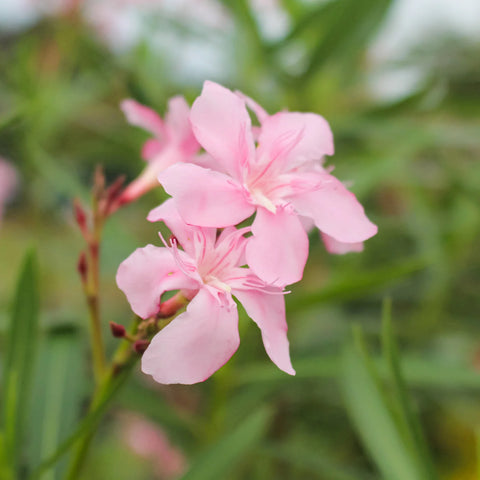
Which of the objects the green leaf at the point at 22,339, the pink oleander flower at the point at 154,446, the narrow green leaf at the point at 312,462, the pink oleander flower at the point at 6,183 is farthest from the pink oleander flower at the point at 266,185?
the pink oleander flower at the point at 154,446

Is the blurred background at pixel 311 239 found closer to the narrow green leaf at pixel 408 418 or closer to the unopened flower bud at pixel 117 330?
the narrow green leaf at pixel 408 418

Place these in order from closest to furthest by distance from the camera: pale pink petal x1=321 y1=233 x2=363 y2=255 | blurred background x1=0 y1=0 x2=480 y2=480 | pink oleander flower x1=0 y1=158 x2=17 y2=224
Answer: pale pink petal x1=321 y1=233 x2=363 y2=255 → blurred background x1=0 y1=0 x2=480 y2=480 → pink oleander flower x1=0 y1=158 x2=17 y2=224

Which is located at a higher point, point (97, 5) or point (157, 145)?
point (157, 145)

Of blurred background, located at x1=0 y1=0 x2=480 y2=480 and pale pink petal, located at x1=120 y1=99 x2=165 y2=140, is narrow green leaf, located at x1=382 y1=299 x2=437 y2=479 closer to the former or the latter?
blurred background, located at x1=0 y1=0 x2=480 y2=480

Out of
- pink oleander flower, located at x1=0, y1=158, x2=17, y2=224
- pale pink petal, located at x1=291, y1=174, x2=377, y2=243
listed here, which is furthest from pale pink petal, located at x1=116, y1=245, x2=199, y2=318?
pink oleander flower, located at x1=0, y1=158, x2=17, y2=224

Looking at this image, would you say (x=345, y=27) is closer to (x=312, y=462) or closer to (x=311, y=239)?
(x=311, y=239)

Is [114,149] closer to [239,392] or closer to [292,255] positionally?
[239,392]

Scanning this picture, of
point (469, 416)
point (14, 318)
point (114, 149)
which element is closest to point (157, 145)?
point (14, 318)
